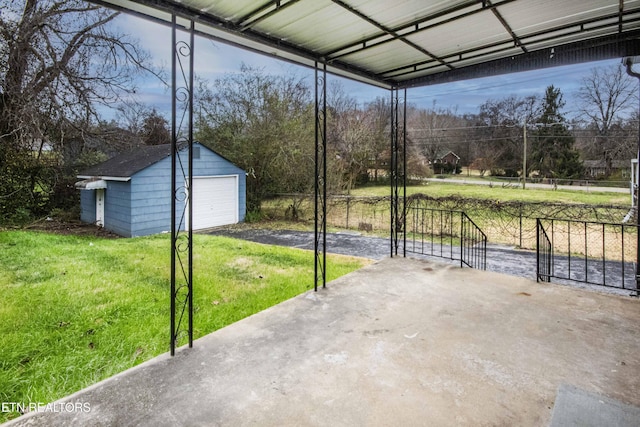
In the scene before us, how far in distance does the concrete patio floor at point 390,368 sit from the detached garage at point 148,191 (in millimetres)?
6910

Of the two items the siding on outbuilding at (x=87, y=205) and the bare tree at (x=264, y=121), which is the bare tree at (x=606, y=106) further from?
the siding on outbuilding at (x=87, y=205)

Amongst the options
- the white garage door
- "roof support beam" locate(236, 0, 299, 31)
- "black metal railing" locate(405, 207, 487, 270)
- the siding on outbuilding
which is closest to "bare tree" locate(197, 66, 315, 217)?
the white garage door

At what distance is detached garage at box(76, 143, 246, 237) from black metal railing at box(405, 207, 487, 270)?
5.73 m

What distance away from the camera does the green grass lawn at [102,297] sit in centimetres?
272

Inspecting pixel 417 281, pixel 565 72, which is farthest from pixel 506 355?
pixel 565 72

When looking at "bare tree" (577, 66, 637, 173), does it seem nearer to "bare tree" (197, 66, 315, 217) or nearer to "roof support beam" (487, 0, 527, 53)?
"bare tree" (197, 66, 315, 217)

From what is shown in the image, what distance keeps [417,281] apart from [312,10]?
9.54ft

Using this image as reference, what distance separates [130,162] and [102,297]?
19.7ft

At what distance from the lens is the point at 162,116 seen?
936cm

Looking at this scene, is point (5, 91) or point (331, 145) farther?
point (331, 145)

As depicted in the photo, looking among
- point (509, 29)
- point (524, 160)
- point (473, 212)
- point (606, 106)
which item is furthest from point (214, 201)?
point (606, 106)

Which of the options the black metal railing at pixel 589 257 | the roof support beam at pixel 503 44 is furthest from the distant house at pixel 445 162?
the roof support beam at pixel 503 44

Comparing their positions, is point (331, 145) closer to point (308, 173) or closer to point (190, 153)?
point (308, 173)

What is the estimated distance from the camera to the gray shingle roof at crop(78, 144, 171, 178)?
338 inches
